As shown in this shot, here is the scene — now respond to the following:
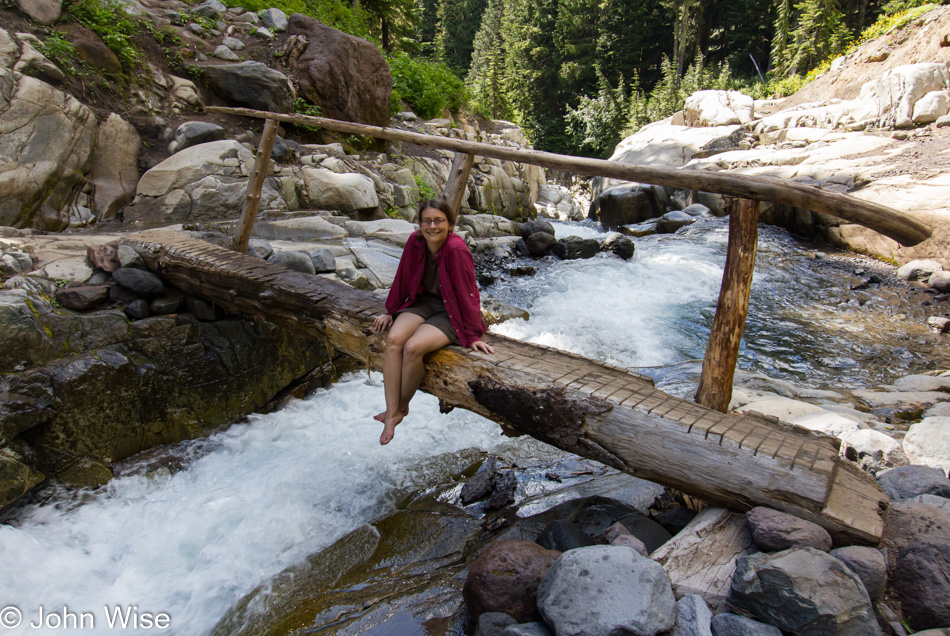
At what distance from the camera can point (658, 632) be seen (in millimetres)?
2090

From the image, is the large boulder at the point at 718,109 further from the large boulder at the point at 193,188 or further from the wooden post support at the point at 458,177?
the wooden post support at the point at 458,177

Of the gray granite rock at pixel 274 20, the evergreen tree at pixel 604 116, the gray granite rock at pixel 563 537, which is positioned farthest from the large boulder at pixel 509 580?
the evergreen tree at pixel 604 116

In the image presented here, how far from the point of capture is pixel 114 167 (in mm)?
7363

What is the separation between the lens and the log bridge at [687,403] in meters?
2.43

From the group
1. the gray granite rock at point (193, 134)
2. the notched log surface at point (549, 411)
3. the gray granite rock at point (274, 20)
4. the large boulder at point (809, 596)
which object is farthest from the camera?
the gray granite rock at point (274, 20)

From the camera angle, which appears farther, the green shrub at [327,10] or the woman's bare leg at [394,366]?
the green shrub at [327,10]

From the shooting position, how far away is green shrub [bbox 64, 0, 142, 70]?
804cm

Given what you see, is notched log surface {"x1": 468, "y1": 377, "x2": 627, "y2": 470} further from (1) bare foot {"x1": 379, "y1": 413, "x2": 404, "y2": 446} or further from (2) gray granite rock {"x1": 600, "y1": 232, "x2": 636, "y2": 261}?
(2) gray granite rock {"x1": 600, "y1": 232, "x2": 636, "y2": 261}

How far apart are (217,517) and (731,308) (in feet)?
13.0

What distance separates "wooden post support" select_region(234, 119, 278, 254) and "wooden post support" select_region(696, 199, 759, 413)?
513cm

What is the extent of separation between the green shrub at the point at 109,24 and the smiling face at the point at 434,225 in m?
7.95

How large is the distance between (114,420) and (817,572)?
502 cm

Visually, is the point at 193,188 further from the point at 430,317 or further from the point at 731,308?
the point at 731,308

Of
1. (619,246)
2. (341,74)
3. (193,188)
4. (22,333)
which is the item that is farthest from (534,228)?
(22,333)
